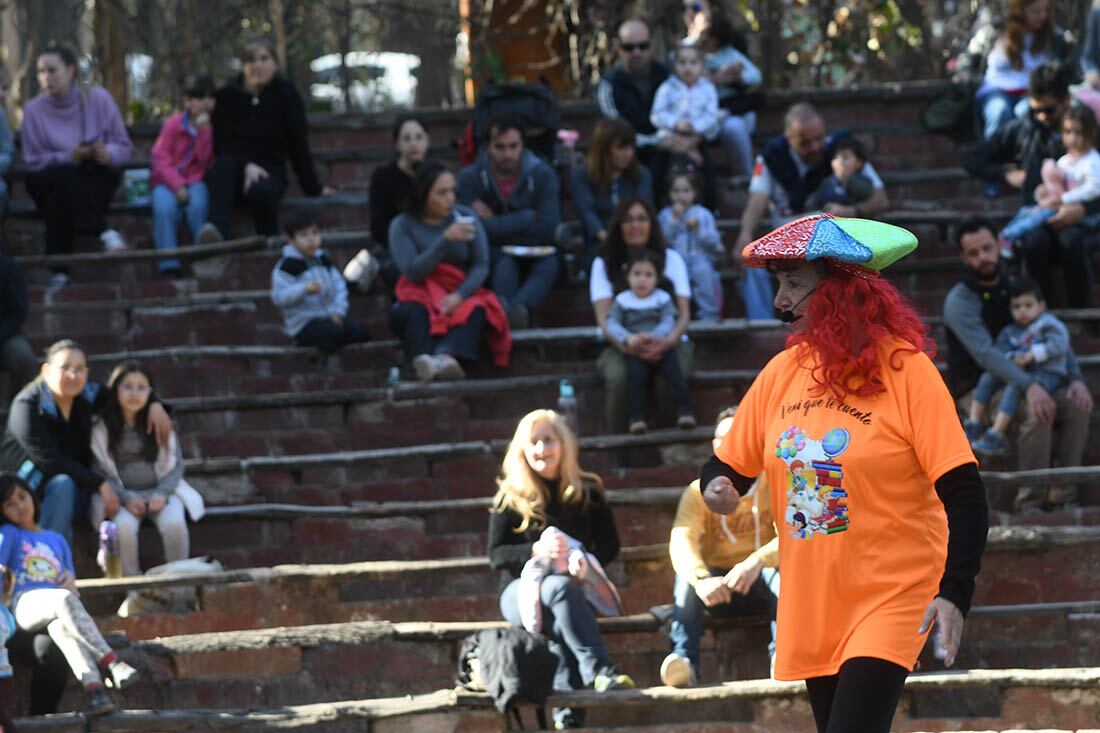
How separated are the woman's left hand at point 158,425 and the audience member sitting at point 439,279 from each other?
145cm

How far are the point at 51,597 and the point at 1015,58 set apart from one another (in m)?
6.89

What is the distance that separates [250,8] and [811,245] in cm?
990

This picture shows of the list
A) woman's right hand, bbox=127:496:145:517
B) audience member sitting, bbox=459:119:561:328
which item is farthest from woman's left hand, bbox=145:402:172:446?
audience member sitting, bbox=459:119:561:328

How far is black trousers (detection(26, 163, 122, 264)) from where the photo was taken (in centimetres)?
1033

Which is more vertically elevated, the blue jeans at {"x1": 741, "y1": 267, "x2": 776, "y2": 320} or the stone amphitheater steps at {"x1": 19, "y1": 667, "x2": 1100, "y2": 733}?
the blue jeans at {"x1": 741, "y1": 267, "x2": 776, "y2": 320}

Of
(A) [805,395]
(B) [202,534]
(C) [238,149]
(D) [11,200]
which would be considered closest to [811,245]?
(A) [805,395]

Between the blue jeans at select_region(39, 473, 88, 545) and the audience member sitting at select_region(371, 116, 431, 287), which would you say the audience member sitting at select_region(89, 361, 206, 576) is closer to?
the blue jeans at select_region(39, 473, 88, 545)

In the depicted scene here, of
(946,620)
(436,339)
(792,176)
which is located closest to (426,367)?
(436,339)

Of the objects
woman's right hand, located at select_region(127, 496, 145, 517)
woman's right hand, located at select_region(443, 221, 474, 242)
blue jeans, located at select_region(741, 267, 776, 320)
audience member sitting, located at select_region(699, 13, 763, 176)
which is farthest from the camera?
audience member sitting, located at select_region(699, 13, 763, 176)

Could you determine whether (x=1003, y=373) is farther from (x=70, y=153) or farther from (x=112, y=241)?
(x=70, y=153)

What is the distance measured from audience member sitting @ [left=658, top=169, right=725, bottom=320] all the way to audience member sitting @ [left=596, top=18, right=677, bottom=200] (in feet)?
2.18

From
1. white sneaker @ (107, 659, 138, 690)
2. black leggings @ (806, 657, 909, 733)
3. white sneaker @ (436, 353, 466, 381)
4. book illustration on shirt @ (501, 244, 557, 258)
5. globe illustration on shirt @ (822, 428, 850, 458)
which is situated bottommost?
white sneaker @ (107, 659, 138, 690)

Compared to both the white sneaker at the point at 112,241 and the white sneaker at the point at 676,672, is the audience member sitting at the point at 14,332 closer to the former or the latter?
the white sneaker at the point at 112,241

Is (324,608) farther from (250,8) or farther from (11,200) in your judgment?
(250,8)
